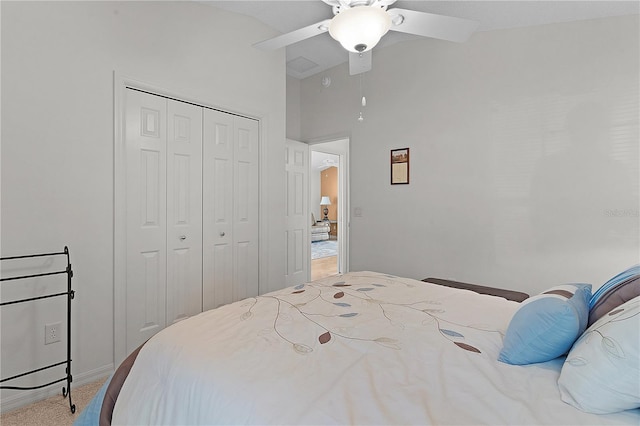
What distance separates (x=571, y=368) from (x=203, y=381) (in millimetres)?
1013

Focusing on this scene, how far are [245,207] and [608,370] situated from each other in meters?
2.81

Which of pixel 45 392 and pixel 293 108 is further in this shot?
pixel 293 108

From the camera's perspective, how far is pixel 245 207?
3225 millimetres

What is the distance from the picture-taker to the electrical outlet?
2.08 meters

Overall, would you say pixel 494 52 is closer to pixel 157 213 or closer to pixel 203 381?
pixel 157 213

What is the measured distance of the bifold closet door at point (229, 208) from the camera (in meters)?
2.93

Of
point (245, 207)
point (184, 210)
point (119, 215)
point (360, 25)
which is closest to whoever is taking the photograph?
point (360, 25)

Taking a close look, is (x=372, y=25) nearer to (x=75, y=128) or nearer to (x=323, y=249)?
(x=75, y=128)

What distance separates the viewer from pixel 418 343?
117 centimetres

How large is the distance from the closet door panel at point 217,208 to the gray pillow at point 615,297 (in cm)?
258

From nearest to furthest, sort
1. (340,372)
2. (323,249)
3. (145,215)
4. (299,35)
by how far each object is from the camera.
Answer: (340,372) < (299,35) < (145,215) < (323,249)

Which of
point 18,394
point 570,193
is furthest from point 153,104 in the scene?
point 570,193

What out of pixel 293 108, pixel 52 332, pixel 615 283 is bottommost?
pixel 52 332

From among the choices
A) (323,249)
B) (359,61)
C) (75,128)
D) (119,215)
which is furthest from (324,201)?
(75,128)
